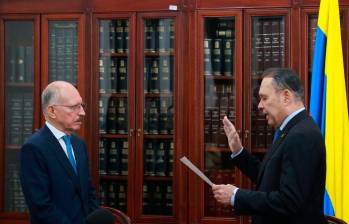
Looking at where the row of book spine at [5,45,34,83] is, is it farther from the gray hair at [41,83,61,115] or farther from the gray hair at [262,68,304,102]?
the gray hair at [262,68,304,102]

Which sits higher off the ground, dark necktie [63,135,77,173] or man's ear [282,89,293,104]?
man's ear [282,89,293,104]

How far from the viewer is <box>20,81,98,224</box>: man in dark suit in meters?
2.34

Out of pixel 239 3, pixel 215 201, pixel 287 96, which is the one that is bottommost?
pixel 215 201

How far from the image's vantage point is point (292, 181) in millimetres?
2203

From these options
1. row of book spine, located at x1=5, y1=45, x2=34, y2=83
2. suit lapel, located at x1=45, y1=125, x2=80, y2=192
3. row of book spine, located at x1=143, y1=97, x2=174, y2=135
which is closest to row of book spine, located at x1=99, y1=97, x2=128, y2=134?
row of book spine, located at x1=143, y1=97, x2=174, y2=135

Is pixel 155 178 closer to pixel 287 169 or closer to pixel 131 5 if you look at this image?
pixel 131 5

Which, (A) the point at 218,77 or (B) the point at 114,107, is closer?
(A) the point at 218,77

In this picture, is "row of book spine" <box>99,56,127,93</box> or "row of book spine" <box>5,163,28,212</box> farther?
"row of book spine" <box>5,163,28,212</box>

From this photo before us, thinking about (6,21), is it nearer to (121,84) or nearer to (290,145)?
(121,84)

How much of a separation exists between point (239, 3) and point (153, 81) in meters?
0.99

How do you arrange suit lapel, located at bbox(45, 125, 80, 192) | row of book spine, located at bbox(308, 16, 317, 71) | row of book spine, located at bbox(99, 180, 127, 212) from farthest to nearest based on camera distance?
row of book spine, located at bbox(99, 180, 127, 212)
row of book spine, located at bbox(308, 16, 317, 71)
suit lapel, located at bbox(45, 125, 80, 192)

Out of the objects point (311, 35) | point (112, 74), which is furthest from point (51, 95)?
point (311, 35)

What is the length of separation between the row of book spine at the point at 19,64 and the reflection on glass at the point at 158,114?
106cm

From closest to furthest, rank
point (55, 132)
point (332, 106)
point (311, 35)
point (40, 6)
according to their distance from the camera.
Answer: point (55, 132), point (332, 106), point (311, 35), point (40, 6)
